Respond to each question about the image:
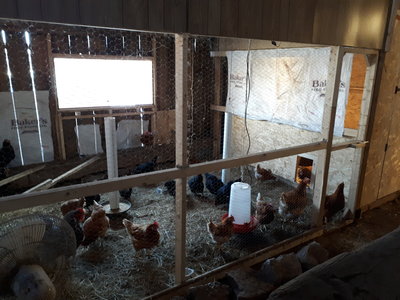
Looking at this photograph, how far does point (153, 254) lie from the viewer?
2375 mm

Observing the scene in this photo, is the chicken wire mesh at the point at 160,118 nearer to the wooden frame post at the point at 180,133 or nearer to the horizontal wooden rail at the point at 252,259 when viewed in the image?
the horizontal wooden rail at the point at 252,259

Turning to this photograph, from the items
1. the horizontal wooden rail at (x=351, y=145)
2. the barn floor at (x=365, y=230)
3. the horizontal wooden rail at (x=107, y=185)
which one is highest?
the horizontal wooden rail at (x=107, y=185)

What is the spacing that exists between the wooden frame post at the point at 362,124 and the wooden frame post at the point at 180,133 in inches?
72.6

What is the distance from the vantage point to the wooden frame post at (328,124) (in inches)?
88.4

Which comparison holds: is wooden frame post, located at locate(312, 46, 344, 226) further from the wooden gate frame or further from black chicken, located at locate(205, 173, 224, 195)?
black chicken, located at locate(205, 173, 224, 195)

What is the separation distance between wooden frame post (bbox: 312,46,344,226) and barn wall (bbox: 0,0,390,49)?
147 millimetres

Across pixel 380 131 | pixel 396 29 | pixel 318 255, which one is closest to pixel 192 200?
pixel 318 255

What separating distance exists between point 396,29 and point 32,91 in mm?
4012

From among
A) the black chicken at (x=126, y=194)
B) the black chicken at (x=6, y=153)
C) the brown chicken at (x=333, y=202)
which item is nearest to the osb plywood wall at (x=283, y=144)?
the brown chicken at (x=333, y=202)

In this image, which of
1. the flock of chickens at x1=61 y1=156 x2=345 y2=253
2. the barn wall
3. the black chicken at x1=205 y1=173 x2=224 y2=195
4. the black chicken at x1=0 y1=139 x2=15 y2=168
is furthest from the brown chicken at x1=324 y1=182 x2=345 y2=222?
the black chicken at x1=0 y1=139 x2=15 y2=168

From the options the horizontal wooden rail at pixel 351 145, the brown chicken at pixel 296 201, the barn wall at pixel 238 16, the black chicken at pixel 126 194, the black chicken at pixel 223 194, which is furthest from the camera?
the black chicken at pixel 126 194

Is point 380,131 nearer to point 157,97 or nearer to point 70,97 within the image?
point 157,97

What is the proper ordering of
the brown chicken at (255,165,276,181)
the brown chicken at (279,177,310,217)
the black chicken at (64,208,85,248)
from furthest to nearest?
the brown chicken at (255,165,276,181) → the brown chicken at (279,177,310,217) → the black chicken at (64,208,85,248)

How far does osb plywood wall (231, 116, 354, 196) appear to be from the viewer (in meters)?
3.40
